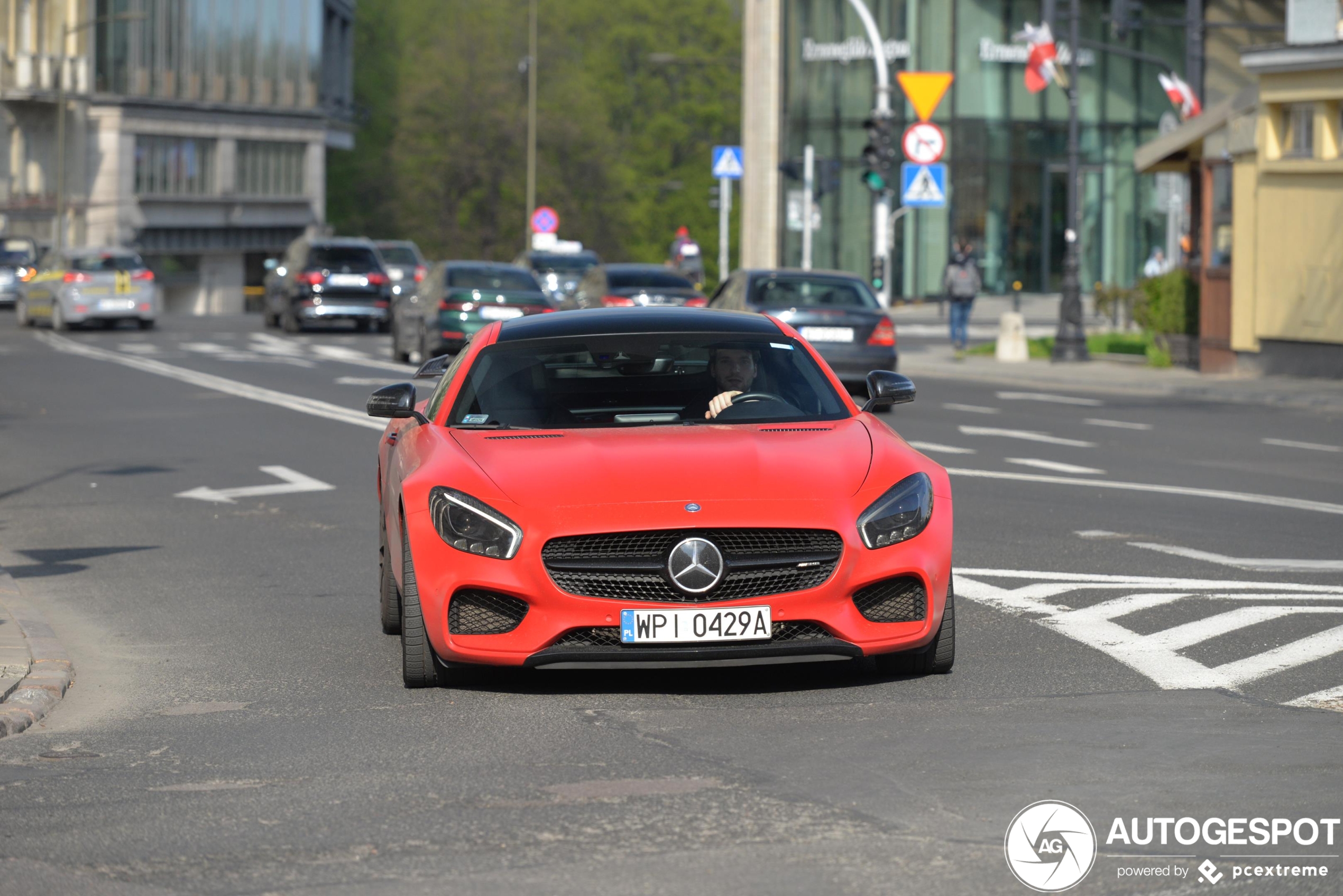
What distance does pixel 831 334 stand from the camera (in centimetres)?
2388

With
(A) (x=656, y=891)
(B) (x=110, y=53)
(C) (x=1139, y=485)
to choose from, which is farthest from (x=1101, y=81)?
(A) (x=656, y=891)

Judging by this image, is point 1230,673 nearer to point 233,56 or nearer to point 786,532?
point 786,532

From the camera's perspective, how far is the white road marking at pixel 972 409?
23453mm

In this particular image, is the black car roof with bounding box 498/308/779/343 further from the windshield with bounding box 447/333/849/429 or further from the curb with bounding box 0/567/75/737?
the curb with bounding box 0/567/75/737

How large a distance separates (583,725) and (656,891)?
200 centimetres

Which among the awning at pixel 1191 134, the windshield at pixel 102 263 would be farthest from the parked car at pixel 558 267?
the awning at pixel 1191 134

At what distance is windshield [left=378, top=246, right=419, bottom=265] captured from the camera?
50219 millimetres

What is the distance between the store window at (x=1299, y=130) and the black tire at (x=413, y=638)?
23269 mm

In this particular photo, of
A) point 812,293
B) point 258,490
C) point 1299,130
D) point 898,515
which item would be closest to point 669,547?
point 898,515

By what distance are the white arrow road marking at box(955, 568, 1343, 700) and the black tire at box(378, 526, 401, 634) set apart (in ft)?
8.80

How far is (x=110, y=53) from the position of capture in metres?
85.4

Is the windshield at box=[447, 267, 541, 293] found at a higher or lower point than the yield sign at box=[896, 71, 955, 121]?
lower

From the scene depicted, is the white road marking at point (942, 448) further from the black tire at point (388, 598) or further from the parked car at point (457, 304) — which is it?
the parked car at point (457, 304)

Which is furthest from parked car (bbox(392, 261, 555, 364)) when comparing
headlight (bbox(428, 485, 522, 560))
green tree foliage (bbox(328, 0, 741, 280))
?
green tree foliage (bbox(328, 0, 741, 280))
